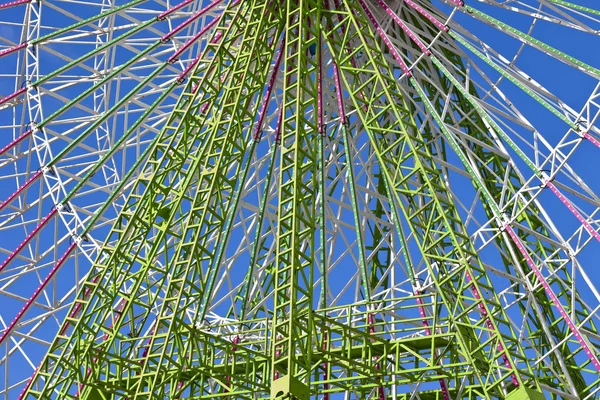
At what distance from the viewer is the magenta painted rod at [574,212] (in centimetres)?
2700

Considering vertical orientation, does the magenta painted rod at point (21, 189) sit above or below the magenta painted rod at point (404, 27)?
below

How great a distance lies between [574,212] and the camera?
27484mm

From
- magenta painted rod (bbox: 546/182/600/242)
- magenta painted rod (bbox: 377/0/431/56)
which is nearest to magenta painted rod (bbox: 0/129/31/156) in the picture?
magenta painted rod (bbox: 377/0/431/56)

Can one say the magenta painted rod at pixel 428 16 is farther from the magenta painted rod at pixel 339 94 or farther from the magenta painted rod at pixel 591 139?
the magenta painted rod at pixel 591 139

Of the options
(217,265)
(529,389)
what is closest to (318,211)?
(217,265)

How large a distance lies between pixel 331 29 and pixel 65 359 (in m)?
13.7

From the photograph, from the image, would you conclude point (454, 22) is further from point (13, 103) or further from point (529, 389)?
point (13, 103)

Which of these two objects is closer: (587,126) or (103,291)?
(587,126)

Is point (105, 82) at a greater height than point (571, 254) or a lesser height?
greater

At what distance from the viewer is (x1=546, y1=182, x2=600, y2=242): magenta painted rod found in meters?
27.0

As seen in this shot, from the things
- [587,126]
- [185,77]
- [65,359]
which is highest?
[185,77]

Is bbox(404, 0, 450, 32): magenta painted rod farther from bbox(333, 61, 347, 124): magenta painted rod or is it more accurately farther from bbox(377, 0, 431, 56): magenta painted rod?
bbox(333, 61, 347, 124): magenta painted rod

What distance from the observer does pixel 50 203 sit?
121 ft

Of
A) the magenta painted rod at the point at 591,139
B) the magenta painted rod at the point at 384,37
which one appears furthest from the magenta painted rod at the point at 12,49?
the magenta painted rod at the point at 591,139
